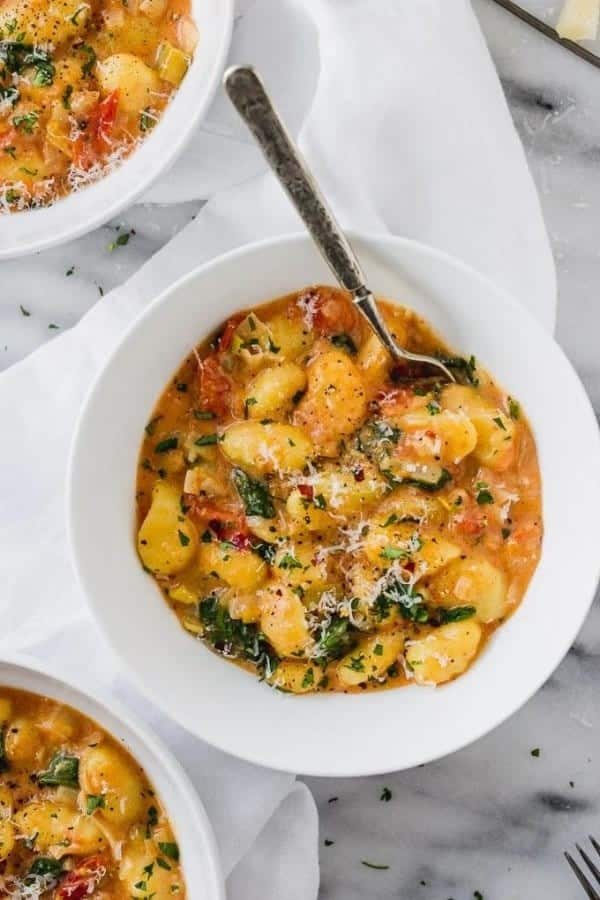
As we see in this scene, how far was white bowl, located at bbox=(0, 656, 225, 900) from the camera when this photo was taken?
2.71 metres

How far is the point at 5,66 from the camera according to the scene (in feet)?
9.53

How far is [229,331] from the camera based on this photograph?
273 centimetres

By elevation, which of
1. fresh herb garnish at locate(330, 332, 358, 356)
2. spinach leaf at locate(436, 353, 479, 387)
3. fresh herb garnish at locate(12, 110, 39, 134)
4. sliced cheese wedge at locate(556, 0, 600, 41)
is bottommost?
spinach leaf at locate(436, 353, 479, 387)

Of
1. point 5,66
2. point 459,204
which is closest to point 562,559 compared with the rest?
point 459,204

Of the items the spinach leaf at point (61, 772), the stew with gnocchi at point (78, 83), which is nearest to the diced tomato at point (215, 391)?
the stew with gnocchi at point (78, 83)

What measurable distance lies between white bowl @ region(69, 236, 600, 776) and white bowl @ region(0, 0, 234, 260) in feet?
1.27

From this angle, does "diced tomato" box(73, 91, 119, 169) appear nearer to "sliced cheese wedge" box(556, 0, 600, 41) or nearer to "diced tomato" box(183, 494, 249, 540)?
"diced tomato" box(183, 494, 249, 540)

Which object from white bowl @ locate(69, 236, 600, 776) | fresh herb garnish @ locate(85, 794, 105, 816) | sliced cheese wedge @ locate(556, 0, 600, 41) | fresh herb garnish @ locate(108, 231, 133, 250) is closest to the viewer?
white bowl @ locate(69, 236, 600, 776)

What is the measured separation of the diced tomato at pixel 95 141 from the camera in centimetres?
293

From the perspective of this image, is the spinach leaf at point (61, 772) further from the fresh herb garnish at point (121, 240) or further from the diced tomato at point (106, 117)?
the diced tomato at point (106, 117)

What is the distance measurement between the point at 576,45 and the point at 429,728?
1707 millimetres

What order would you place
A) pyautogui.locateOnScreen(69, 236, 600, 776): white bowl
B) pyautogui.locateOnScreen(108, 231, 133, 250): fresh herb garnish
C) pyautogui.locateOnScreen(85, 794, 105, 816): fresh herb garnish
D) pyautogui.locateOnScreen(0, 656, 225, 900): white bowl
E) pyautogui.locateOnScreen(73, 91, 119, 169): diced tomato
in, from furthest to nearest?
pyautogui.locateOnScreen(108, 231, 133, 250): fresh herb garnish
pyautogui.locateOnScreen(73, 91, 119, 169): diced tomato
pyautogui.locateOnScreen(85, 794, 105, 816): fresh herb garnish
pyautogui.locateOnScreen(0, 656, 225, 900): white bowl
pyautogui.locateOnScreen(69, 236, 600, 776): white bowl

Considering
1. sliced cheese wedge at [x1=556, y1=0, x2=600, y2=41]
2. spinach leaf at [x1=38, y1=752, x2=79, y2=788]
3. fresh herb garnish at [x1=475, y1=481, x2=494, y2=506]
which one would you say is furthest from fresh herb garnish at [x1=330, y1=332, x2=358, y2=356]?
spinach leaf at [x1=38, y1=752, x2=79, y2=788]

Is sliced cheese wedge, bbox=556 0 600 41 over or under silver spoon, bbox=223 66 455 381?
under
